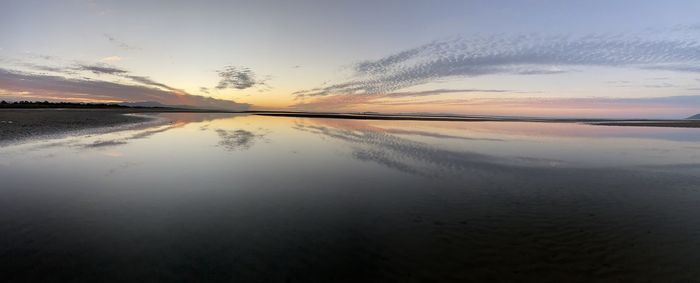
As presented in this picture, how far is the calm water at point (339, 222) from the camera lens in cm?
621

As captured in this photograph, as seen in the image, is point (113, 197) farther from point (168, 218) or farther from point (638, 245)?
point (638, 245)

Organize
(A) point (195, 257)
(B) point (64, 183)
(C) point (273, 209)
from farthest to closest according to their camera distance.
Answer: (B) point (64, 183)
(C) point (273, 209)
(A) point (195, 257)

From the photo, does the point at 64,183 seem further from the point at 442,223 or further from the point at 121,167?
the point at 442,223

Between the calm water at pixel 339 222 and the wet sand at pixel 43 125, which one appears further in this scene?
the wet sand at pixel 43 125

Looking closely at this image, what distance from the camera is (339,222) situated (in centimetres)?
870

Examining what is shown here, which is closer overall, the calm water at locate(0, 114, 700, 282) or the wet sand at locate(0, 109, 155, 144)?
the calm water at locate(0, 114, 700, 282)

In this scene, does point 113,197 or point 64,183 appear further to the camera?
point 64,183

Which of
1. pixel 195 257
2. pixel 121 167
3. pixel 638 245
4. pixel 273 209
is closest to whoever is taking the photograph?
pixel 195 257

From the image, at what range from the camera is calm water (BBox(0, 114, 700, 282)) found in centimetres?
621

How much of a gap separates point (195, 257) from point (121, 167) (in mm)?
11732

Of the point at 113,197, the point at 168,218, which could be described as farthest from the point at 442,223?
the point at 113,197

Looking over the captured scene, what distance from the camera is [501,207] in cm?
1025

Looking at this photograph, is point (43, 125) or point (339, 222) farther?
point (43, 125)

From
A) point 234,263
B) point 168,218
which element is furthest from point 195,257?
point 168,218
